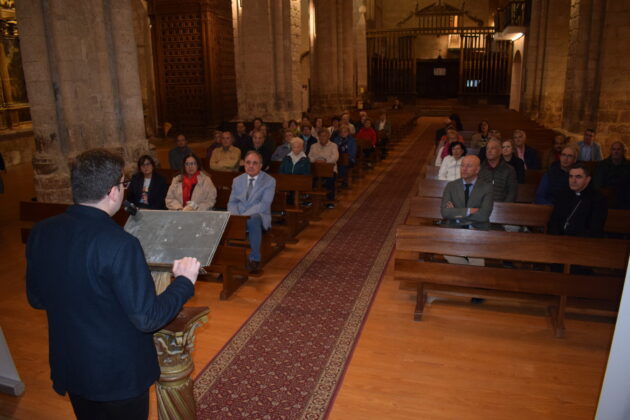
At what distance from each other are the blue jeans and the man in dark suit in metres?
3.57

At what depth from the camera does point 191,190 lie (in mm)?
6156

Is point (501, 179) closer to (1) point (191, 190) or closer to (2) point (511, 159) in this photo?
(2) point (511, 159)

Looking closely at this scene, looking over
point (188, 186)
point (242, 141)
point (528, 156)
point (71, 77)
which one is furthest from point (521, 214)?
point (71, 77)

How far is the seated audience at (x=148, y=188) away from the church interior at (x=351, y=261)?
15.9 inches

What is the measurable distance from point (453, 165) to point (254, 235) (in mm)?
3113

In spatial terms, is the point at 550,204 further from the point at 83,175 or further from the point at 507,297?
the point at 83,175

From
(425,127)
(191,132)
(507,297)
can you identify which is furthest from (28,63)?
(425,127)

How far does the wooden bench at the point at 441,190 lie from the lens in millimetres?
6815

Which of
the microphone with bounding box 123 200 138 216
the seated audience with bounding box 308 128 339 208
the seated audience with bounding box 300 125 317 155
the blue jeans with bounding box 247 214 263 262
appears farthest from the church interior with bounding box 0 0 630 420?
the seated audience with bounding box 300 125 317 155

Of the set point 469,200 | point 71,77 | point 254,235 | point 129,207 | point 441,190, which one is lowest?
point 254,235

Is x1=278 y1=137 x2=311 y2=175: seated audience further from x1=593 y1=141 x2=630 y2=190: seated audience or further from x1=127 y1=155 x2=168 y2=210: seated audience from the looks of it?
x1=593 y1=141 x2=630 y2=190: seated audience

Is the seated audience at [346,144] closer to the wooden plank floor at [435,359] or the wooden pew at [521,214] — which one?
the wooden pew at [521,214]

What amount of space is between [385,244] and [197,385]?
147 inches

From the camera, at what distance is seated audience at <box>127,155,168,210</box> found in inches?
246
